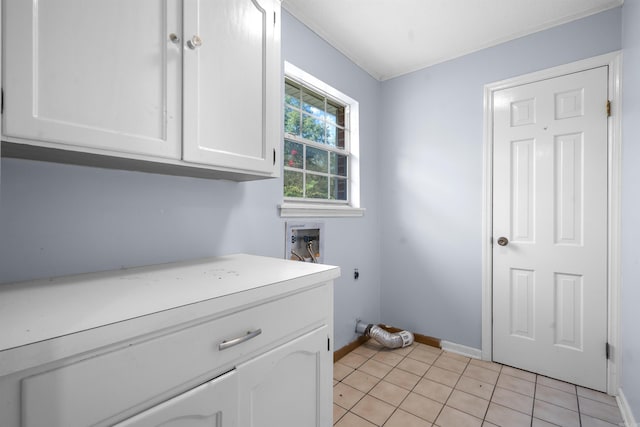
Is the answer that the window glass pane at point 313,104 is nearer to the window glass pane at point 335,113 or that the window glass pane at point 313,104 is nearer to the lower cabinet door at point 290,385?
the window glass pane at point 335,113

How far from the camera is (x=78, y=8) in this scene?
786 millimetres

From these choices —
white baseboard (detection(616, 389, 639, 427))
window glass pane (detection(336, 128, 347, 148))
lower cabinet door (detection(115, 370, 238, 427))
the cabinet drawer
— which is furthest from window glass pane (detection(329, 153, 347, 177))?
white baseboard (detection(616, 389, 639, 427))

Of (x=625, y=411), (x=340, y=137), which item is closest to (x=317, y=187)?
(x=340, y=137)

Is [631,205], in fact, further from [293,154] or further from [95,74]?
[95,74]

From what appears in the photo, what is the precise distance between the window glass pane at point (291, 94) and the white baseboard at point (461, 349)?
7.47ft

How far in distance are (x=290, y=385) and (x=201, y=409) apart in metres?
0.34

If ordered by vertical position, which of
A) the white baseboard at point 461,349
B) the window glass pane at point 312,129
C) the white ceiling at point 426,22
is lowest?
the white baseboard at point 461,349

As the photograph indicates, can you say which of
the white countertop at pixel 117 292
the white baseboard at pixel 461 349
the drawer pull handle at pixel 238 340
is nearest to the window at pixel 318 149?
the white countertop at pixel 117 292

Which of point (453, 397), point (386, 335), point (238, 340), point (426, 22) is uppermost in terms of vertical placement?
point (426, 22)

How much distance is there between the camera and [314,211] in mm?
2031

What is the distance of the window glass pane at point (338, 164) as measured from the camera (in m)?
2.47

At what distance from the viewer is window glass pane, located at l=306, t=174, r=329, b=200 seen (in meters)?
2.21

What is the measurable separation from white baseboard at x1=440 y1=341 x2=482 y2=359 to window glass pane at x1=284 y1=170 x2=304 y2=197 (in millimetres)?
1755

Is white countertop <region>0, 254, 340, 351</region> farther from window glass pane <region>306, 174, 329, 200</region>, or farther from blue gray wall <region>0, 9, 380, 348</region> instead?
window glass pane <region>306, 174, 329, 200</region>
